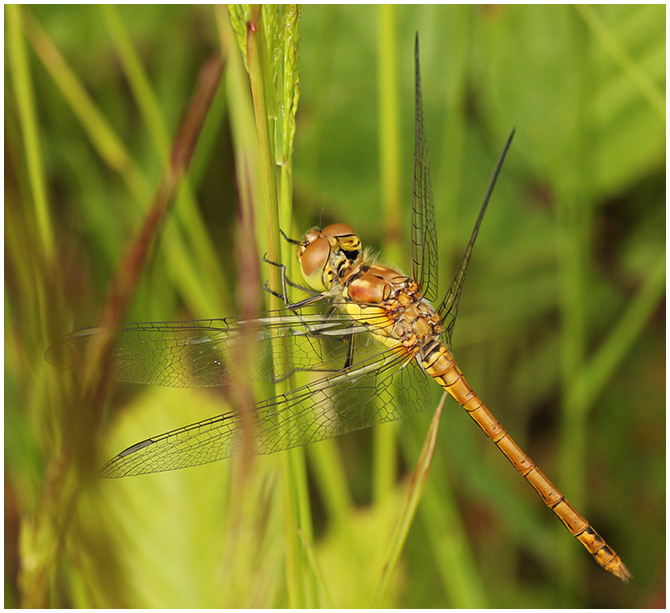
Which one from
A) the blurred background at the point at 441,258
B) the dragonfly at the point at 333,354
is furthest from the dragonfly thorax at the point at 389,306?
the blurred background at the point at 441,258

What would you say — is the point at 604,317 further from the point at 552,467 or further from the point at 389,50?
the point at 389,50

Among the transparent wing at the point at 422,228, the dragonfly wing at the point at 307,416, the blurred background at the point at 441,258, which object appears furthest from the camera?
the blurred background at the point at 441,258

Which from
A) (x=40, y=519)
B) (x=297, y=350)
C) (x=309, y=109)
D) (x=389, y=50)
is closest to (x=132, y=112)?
(x=309, y=109)

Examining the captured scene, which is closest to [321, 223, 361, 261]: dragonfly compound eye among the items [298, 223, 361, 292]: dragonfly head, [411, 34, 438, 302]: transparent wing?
[298, 223, 361, 292]: dragonfly head

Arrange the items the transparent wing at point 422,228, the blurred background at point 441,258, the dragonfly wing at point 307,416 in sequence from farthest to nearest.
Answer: the blurred background at point 441,258, the transparent wing at point 422,228, the dragonfly wing at point 307,416

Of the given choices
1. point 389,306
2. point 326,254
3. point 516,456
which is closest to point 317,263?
point 326,254

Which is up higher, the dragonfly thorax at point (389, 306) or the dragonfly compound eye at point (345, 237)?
the dragonfly compound eye at point (345, 237)

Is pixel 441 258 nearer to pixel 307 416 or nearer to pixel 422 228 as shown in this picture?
pixel 422 228

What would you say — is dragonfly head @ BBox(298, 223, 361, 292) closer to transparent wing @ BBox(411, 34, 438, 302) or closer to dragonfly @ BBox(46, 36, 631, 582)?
dragonfly @ BBox(46, 36, 631, 582)

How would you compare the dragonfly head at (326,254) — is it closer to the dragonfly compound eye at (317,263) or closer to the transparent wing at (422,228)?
the dragonfly compound eye at (317,263)
